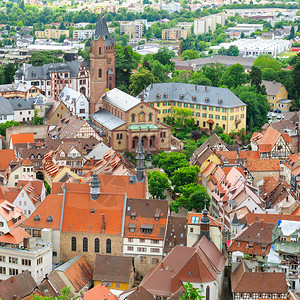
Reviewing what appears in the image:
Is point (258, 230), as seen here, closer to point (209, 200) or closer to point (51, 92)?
point (209, 200)

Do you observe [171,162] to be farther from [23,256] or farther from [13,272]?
[13,272]

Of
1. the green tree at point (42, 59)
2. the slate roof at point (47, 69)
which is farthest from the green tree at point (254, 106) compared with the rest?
the green tree at point (42, 59)

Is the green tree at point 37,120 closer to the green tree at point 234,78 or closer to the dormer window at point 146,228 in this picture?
the green tree at point 234,78

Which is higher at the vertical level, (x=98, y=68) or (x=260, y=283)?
(x=98, y=68)

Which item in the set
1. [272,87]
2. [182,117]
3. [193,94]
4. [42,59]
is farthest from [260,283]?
[42,59]

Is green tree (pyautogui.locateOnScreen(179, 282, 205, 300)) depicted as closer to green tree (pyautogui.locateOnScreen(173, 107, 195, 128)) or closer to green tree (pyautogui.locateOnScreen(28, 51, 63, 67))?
green tree (pyautogui.locateOnScreen(173, 107, 195, 128))

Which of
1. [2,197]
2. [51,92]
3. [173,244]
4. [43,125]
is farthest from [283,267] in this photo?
[51,92]

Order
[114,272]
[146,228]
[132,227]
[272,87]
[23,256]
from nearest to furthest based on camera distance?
[23,256]
[114,272]
[146,228]
[132,227]
[272,87]
